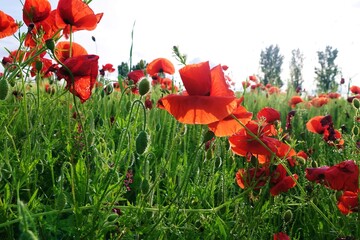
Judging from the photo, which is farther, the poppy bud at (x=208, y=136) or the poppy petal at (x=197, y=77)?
the poppy bud at (x=208, y=136)

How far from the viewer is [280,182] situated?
1.49 meters

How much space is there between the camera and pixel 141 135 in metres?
1.31

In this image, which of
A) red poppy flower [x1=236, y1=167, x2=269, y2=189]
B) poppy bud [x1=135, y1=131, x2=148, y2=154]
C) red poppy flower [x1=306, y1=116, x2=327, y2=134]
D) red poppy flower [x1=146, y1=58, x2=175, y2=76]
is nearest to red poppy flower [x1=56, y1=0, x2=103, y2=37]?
poppy bud [x1=135, y1=131, x2=148, y2=154]

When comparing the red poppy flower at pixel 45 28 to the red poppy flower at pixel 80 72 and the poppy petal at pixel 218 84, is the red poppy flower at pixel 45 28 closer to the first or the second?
the red poppy flower at pixel 80 72

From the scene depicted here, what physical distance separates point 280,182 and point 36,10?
→ 1.00m

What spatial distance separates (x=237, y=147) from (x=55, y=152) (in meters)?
1.17

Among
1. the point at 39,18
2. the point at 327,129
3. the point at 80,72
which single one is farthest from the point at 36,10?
the point at 327,129

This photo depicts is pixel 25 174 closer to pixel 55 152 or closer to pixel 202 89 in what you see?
pixel 202 89

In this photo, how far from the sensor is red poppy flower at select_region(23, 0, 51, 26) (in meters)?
1.54

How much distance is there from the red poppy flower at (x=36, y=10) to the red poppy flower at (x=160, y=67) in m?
1.07

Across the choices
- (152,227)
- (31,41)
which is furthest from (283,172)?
(31,41)

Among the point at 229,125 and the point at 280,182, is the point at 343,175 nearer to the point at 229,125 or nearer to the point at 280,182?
the point at 280,182

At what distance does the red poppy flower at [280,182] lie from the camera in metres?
1.48

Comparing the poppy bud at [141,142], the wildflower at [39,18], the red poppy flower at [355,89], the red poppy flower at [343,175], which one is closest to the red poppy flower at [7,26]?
the wildflower at [39,18]
